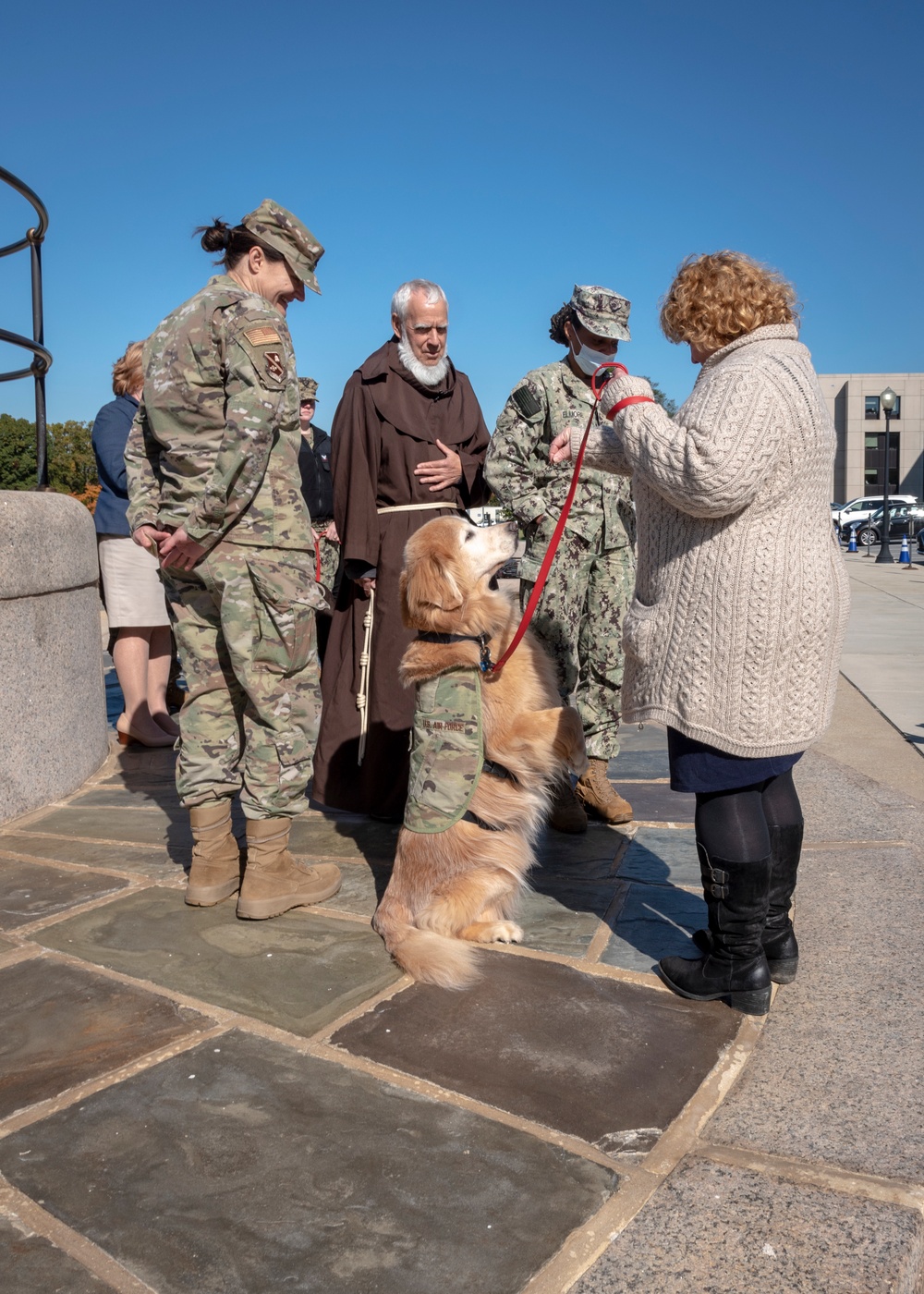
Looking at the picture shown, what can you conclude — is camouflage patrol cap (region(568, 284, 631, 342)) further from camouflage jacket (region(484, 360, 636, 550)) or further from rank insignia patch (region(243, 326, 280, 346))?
rank insignia patch (region(243, 326, 280, 346))

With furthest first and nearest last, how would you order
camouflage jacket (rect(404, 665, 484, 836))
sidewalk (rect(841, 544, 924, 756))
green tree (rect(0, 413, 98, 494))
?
green tree (rect(0, 413, 98, 494)) → sidewalk (rect(841, 544, 924, 756)) → camouflage jacket (rect(404, 665, 484, 836))

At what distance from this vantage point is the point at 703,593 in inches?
102

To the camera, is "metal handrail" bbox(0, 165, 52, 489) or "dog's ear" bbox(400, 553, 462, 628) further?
"metal handrail" bbox(0, 165, 52, 489)

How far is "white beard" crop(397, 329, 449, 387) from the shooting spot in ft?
15.0

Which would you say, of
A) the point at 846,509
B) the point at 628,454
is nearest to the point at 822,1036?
the point at 628,454

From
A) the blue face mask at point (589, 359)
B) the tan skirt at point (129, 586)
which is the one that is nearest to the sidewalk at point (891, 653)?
the blue face mask at point (589, 359)

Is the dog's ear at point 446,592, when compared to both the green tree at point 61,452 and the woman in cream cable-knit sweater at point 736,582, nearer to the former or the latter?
the woman in cream cable-knit sweater at point 736,582

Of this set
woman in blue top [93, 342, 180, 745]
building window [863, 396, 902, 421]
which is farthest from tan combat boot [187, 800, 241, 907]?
building window [863, 396, 902, 421]

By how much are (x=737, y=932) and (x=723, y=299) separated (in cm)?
170

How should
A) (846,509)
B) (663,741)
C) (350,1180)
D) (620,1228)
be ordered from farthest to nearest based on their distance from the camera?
(846,509)
(663,741)
(350,1180)
(620,1228)

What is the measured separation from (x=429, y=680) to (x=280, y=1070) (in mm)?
1436

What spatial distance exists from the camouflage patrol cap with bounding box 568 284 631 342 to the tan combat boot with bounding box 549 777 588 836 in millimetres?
1986

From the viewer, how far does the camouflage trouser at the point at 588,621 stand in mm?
4504

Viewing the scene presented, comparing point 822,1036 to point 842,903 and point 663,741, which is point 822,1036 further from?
point 663,741
